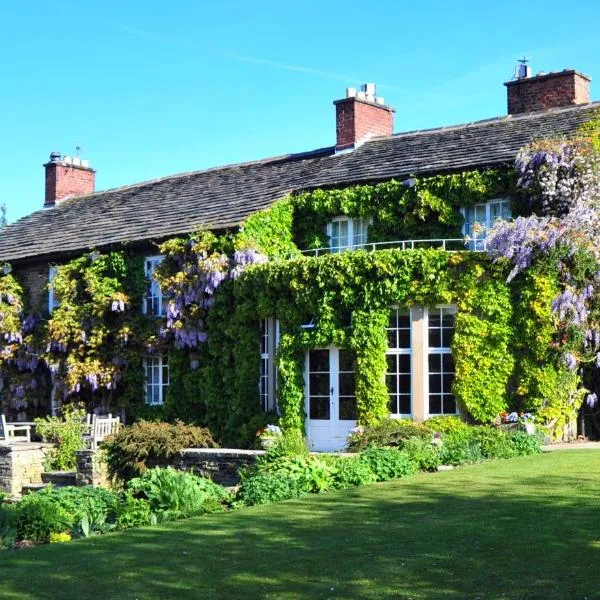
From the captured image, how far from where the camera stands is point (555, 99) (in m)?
25.8

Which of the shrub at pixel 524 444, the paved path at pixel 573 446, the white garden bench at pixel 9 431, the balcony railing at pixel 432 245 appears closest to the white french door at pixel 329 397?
the balcony railing at pixel 432 245

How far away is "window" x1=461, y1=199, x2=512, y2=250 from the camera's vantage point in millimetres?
21938

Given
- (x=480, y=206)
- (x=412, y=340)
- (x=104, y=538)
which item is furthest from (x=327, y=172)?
(x=104, y=538)

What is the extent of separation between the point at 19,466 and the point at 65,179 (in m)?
16.5

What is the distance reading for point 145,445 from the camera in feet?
62.7

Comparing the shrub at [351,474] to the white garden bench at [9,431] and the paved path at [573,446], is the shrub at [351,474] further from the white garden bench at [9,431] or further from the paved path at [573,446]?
the white garden bench at [9,431]

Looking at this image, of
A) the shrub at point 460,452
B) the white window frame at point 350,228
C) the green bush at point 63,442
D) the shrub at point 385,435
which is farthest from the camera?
the white window frame at point 350,228

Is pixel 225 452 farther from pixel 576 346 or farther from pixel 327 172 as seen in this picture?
pixel 327 172

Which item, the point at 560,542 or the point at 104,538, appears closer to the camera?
the point at 560,542

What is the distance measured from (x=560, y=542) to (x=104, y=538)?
15.5ft

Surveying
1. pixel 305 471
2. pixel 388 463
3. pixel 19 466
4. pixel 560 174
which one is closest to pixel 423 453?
pixel 388 463

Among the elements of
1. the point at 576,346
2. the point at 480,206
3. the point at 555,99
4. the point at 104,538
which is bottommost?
the point at 104,538

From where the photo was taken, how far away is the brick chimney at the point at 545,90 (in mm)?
25422

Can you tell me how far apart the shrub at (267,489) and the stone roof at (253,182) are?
11243mm
